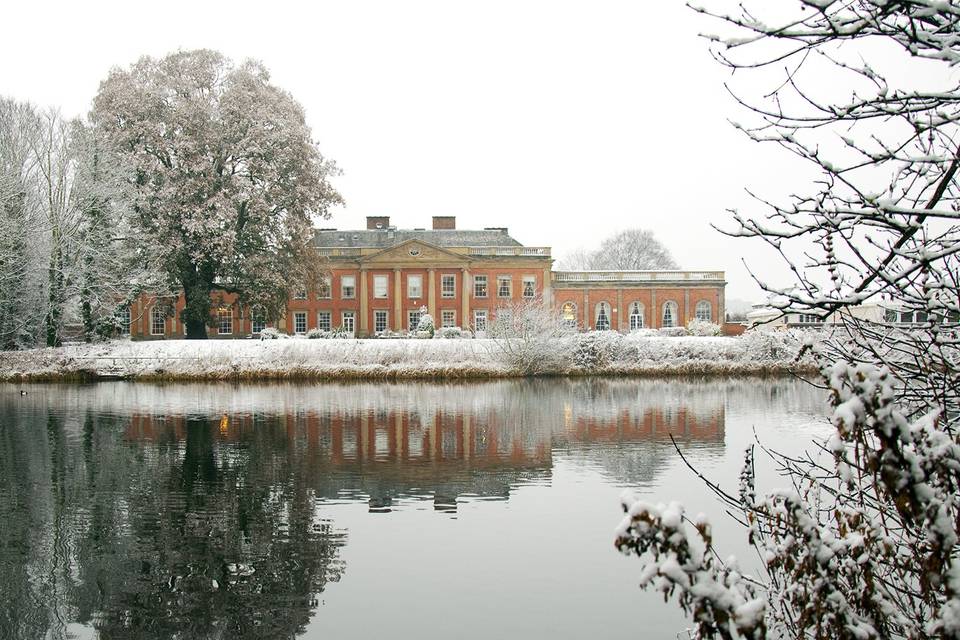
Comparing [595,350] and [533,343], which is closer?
[533,343]

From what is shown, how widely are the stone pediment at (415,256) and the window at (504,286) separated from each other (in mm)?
2585

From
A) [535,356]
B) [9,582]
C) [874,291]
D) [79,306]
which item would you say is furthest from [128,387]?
[874,291]

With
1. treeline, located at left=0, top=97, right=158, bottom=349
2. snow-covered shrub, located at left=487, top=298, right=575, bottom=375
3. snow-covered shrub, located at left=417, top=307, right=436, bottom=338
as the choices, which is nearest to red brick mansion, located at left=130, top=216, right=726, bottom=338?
snow-covered shrub, located at left=417, top=307, right=436, bottom=338

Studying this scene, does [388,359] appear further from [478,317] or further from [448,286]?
[478,317]

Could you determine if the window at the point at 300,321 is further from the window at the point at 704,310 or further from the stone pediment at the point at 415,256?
the window at the point at 704,310

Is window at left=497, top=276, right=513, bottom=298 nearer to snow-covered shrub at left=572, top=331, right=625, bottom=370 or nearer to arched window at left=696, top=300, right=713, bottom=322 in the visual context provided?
arched window at left=696, top=300, right=713, bottom=322

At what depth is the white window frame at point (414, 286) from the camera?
165 ft

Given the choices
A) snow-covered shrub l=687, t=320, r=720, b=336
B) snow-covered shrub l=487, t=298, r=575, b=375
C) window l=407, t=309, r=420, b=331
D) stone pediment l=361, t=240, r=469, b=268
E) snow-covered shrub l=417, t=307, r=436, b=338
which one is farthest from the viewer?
window l=407, t=309, r=420, b=331

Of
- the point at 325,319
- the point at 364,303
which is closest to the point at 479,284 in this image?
the point at 364,303

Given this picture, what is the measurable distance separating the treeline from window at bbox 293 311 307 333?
1920 cm

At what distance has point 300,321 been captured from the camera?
50.8m

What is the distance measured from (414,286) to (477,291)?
12.9 feet

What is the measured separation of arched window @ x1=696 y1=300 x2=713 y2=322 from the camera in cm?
5059

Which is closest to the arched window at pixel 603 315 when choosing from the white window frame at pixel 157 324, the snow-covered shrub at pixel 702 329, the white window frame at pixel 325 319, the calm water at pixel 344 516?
the snow-covered shrub at pixel 702 329
